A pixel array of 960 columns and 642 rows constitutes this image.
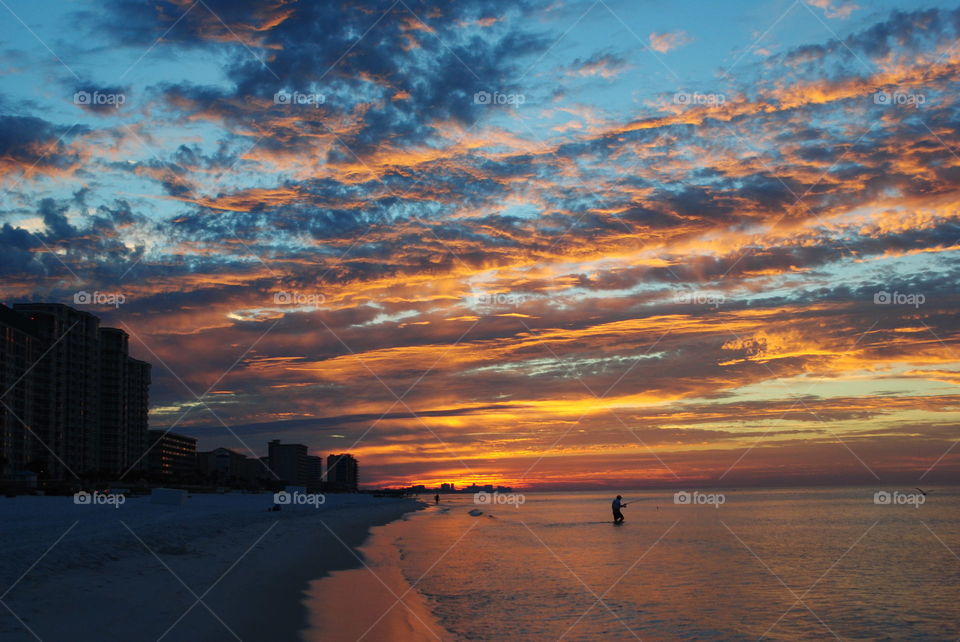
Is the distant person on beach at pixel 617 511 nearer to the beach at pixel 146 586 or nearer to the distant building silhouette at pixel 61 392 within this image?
the beach at pixel 146 586

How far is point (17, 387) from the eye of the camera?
5955 inches

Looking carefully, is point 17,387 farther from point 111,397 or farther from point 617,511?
point 617,511

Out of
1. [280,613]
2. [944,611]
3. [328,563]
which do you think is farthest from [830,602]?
[328,563]

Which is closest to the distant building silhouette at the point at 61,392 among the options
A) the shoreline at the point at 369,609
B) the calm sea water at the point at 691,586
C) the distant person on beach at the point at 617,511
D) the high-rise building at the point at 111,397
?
the high-rise building at the point at 111,397

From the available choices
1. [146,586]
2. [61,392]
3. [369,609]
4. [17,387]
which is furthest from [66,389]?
[369,609]

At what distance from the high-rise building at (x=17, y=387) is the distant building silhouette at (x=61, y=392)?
186 mm

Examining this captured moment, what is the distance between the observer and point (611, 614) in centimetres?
2131

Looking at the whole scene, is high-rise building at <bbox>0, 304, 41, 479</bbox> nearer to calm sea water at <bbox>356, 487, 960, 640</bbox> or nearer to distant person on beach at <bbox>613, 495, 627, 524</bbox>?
distant person on beach at <bbox>613, 495, 627, 524</bbox>

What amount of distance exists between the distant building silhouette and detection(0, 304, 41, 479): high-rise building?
0.19m

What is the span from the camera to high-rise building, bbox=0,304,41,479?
473ft

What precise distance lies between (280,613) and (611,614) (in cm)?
889

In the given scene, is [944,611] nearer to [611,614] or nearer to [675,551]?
[611,614]

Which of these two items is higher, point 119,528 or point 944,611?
point 119,528

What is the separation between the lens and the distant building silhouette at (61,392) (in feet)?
488
